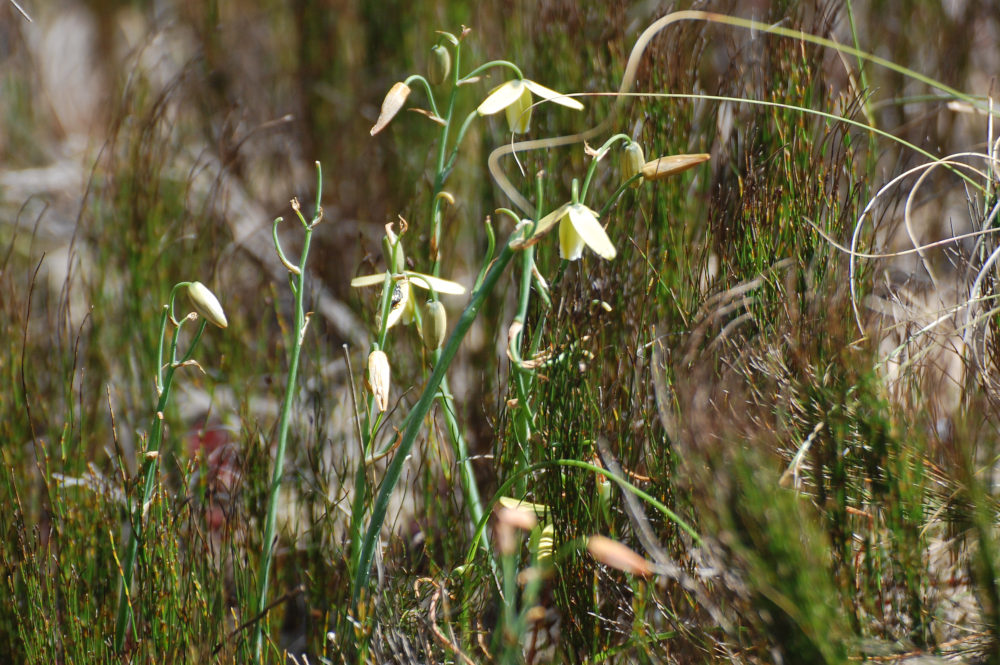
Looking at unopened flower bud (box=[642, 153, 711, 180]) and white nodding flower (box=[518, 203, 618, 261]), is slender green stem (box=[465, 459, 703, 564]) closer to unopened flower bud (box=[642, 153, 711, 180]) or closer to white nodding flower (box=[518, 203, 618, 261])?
white nodding flower (box=[518, 203, 618, 261])

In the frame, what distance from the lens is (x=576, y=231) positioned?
0.82 meters

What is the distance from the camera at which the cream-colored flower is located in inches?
34.7

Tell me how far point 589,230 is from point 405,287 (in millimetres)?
257

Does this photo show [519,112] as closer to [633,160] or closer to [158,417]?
[633,160]

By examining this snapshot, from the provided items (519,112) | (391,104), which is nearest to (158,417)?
(391,104)

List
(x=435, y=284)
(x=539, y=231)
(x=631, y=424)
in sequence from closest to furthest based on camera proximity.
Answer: (x=539, y=231), (x=435, y=284), (x=631, y=424)

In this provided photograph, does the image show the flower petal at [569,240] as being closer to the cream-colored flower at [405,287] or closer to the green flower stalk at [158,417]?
the cream-colored flower at [405,287]

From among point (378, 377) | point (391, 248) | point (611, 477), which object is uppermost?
point (391, 248)

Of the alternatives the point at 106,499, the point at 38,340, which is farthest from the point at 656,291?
the point at 38,340

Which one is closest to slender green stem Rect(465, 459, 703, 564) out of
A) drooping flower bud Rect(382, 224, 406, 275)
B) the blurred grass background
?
the blurred grass background

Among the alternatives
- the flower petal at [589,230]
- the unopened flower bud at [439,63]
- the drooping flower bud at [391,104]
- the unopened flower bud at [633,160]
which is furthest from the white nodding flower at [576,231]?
the unopened flower bud at [439,63]

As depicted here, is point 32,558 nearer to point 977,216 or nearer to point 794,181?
point 794,181

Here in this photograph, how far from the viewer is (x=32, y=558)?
960mm

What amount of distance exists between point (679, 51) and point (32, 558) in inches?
47.1
